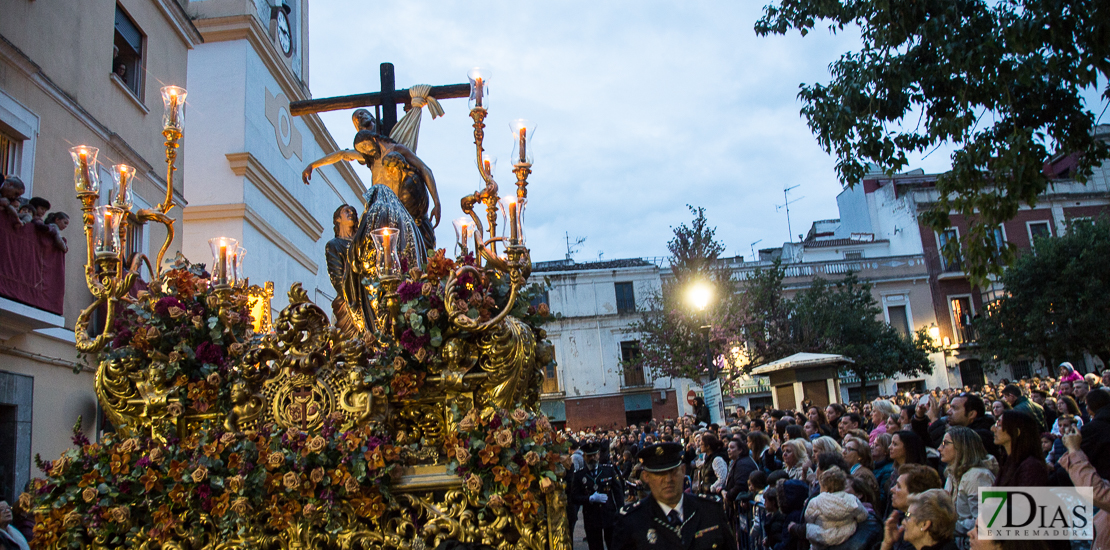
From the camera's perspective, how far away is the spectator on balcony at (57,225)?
7746 millimetres

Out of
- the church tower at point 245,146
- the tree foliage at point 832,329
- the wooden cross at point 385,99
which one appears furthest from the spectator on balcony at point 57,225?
the tree foliage at point 832,329

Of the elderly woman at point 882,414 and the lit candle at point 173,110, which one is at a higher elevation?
the lit candle at point 173,110

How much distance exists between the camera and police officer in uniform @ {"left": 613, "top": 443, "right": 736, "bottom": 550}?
3896 millimetres

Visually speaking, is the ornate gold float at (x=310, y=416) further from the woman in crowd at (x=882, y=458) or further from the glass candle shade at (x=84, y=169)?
the woman in crowd at (x=882, y=458)

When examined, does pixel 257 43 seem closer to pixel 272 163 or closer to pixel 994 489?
pixel 272 163

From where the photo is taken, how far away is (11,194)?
7215 millimetres

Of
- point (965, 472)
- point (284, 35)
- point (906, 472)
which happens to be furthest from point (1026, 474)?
point (284, 35)

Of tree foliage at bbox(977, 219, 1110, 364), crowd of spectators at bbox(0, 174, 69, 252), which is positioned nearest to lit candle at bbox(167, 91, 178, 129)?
crowd of spectators at bbox(0, 174, 69, 252)

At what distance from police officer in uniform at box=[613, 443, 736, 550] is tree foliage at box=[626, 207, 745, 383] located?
1938 cm

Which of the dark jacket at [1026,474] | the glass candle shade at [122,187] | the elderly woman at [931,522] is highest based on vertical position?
the glass candle shade at [122,187]

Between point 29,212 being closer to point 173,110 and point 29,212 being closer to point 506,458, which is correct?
point 173,110

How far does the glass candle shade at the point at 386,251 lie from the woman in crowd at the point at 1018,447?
3.95 m

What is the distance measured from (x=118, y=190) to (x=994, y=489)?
5.88 m

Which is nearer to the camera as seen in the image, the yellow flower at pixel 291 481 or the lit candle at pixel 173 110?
the yellow flower at pixel 291 481
